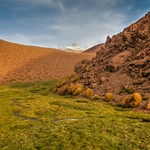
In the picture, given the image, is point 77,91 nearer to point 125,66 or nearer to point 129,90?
point 129,90

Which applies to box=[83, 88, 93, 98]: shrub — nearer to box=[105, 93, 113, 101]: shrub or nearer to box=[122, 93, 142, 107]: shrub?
box=[105, 93, 113, 101]: shrub

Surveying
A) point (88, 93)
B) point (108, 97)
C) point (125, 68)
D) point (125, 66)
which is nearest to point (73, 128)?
point (108, 97)

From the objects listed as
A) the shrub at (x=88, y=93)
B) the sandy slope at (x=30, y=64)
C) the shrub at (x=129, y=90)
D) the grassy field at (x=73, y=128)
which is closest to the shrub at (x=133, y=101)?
the grassy field at (x=73, y=128)

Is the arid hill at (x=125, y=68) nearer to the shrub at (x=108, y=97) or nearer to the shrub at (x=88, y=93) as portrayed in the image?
the shrub at (x=108, y=97)

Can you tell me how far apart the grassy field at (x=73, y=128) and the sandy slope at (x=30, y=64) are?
50.9m

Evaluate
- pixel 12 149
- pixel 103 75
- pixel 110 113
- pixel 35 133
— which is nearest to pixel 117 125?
pixel 110 113

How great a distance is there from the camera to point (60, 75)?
90.1m

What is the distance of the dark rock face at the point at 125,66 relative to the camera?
119ft

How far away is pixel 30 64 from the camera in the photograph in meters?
103

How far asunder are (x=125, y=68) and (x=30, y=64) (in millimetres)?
70492

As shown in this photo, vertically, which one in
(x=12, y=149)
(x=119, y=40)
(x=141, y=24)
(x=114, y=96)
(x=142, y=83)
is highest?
(x=141, y=24)

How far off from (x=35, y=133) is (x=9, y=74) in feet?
231

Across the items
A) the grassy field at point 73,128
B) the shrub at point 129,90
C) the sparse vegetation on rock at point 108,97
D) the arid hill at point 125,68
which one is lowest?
the grassy field at point 73,128

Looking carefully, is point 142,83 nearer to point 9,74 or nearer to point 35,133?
point 35,133
